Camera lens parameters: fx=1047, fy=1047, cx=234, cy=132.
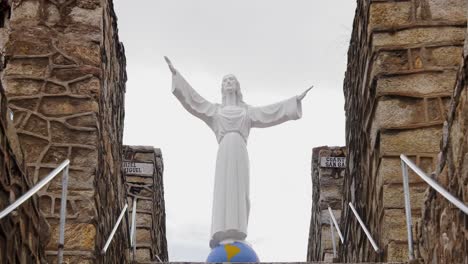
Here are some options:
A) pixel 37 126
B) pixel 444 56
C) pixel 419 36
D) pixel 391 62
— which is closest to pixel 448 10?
pixel 419 36

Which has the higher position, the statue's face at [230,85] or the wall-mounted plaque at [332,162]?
the statue's face at [230,85]

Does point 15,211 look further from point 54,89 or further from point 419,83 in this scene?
point 419,83

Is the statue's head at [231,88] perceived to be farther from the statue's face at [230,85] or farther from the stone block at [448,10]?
the stone block at [448,10]

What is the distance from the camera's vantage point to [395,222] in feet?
25.7

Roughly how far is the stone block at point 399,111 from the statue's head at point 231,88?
3298 millimetres

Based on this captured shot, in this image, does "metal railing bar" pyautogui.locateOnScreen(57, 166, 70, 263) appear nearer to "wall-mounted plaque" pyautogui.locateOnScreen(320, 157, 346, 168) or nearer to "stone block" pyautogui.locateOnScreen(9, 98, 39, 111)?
"stone block" pyautogui.locateOnScreen(9, 98, 39, 111)

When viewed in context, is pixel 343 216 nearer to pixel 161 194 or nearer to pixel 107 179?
pixel 107 179

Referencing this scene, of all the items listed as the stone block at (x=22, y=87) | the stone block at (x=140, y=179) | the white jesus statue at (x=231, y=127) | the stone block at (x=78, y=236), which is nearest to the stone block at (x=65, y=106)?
the stone block at (x=22, y=87)

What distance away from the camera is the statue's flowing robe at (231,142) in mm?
10688

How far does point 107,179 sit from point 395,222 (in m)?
2.43

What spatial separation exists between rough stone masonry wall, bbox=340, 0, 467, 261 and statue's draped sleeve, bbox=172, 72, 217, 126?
2.63 metres

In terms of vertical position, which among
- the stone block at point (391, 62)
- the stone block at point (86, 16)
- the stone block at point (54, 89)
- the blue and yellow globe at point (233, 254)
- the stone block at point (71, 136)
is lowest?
the blue and yellow globe at point (233, 254)

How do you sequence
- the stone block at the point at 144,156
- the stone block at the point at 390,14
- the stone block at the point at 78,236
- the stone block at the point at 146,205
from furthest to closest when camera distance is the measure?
the stone block at the point at 144,156, the stone block at the point at 146,205, the stone block at the point at 390,14, the stone block at the point at 78,236

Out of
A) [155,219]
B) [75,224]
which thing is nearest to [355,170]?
[75,224]
